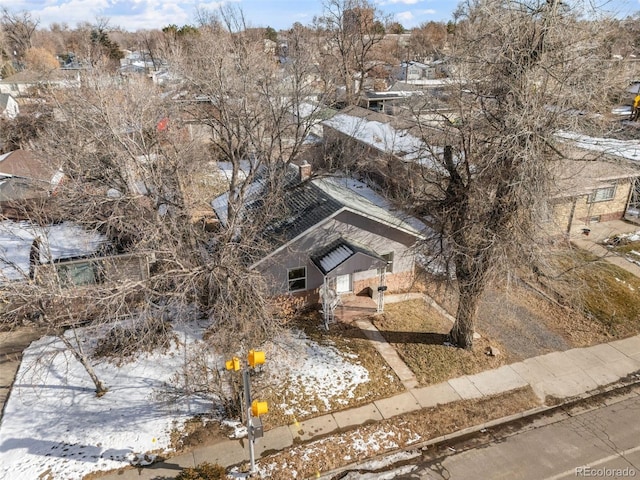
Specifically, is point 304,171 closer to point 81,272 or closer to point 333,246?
point 333,246

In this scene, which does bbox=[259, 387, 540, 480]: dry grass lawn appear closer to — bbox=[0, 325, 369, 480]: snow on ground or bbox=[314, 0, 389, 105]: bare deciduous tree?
bbox=[0, 325, 369, 480]: snow on ground

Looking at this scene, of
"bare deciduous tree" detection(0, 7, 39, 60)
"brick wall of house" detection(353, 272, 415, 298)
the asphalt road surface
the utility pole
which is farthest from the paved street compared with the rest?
"bare deciduous tree" detection(0, 7, 39, 60)

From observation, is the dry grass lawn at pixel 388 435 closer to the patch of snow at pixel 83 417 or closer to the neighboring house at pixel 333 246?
the patch of snow at pixel 83 417

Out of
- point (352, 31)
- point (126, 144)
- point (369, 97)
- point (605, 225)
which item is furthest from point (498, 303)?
point (352, 31)

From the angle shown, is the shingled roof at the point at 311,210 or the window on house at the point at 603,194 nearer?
the shingled roof at the point at 311,210

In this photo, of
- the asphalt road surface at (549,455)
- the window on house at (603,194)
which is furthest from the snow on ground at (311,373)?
the window on house at (603,194)

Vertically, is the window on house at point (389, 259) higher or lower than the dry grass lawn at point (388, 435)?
higher
